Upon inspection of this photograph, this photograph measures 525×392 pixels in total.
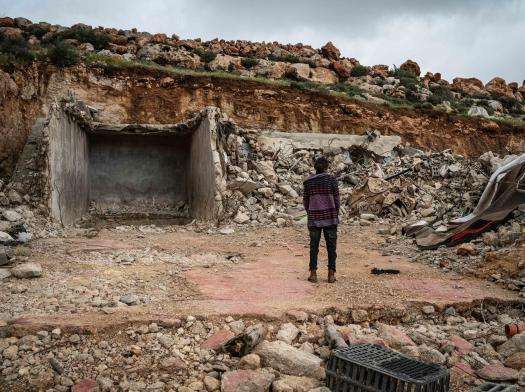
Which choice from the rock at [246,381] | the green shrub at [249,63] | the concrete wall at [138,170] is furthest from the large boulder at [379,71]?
the rock at [246,381]

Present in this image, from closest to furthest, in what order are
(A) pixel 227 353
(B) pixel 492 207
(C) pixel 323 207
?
(A) pixel 227 353, (C) pixel 323 207, (B) pixel 492 207

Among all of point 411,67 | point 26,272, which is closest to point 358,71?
point 411,67

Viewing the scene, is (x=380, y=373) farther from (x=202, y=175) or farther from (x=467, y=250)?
(x=202, y=175)

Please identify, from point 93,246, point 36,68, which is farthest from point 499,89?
point 93,246

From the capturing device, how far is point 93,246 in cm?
615

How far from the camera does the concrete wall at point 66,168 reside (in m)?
7.70

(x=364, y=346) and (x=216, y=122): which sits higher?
(x=216, y=122)

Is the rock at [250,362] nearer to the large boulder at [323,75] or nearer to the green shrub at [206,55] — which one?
the green shrub at [206,55]

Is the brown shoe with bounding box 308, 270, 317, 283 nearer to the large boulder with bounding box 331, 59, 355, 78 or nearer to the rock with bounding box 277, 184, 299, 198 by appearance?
the rock with bounding box 277, 184, 299, 198

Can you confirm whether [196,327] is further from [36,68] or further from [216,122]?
[36,68]

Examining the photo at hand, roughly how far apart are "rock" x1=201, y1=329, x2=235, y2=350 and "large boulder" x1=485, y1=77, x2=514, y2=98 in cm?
2550

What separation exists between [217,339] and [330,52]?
78.5 ft

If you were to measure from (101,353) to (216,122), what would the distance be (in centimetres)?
705

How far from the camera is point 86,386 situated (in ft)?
8.23
